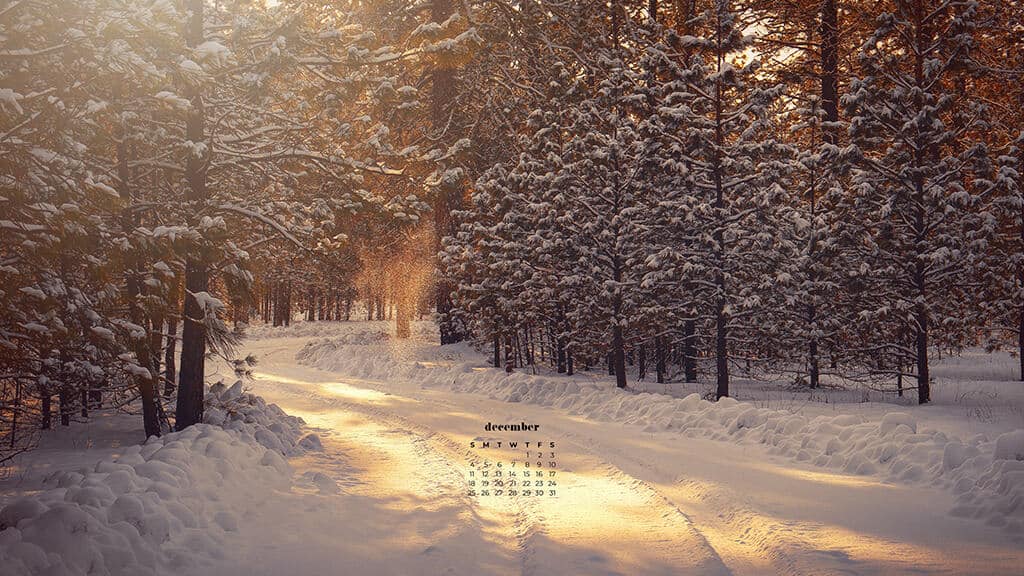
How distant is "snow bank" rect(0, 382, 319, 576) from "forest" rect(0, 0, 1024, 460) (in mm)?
1376

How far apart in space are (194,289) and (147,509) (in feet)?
17.6

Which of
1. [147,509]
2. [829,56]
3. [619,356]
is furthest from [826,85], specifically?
[147,509]

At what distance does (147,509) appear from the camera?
5.84 metres

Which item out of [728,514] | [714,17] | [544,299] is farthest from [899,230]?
[728,514]

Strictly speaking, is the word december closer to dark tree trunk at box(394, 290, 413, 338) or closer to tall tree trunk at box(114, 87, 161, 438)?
tall tree trunk at box(114, 87, 161, 438)

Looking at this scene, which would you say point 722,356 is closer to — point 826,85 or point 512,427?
point 512,427

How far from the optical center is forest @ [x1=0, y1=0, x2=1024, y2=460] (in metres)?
6.54

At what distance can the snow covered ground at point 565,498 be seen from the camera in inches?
209

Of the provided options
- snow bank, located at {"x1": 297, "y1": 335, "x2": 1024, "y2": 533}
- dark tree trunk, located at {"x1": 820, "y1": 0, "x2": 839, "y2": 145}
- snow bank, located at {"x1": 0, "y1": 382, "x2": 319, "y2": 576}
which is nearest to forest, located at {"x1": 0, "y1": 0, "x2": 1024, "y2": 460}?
dark tree trunk, located at {"x1": 820, "y1": 0, "x2": 839, "y2": 145}

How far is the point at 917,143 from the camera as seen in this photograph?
587 inches

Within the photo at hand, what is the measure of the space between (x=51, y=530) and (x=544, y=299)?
16.8m

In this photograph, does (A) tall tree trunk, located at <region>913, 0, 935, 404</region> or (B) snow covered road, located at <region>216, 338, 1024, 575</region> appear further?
(A) tall tree trunk, located at <region>913, 0, 935, 404</region>

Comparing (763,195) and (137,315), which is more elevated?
(763,195)

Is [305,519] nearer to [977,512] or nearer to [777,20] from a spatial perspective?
[977,512]
